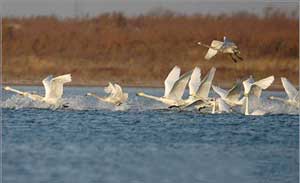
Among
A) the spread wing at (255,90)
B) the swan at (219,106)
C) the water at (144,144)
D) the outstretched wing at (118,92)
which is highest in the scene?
the spread wing at (255,90)

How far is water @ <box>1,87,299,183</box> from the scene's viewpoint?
1476 cm

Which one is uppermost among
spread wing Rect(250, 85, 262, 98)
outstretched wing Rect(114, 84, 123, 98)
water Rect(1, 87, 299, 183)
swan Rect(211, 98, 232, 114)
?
spread wing Rect(250, 85, 262, 98)

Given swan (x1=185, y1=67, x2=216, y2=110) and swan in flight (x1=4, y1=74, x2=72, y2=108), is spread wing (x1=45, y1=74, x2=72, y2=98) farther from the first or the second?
swan (x1=185, y1=67, x2=216, y2=110)

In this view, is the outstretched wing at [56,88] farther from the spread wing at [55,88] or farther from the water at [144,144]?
the water at [144,144]

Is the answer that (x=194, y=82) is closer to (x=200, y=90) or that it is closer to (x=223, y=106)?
(x=200, y=90)

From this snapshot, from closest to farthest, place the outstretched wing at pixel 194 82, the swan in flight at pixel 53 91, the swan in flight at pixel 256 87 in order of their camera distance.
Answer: the swan in flight at pixel 256 87 → the swan in flight at pixel 53 91 → the outstretched wing at pixel 194 82

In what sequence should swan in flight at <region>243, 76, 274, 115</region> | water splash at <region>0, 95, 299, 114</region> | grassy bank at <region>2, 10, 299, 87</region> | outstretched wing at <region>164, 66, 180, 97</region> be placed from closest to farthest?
swan in flight at <region>243, 76, 274, 115</region>, outstretched wing at <region>164, 66, 180, 97</region>, water splash at <region>0, 95, 299, 114</region>, grassy bank at <region>2, 10, 299, 87</region>

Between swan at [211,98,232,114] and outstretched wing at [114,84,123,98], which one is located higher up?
outstretched wing at [114,84,123,98]

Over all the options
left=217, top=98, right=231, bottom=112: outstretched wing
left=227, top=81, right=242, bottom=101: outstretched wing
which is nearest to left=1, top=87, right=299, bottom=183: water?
left=217, top=98, right=231, bottom=112: outstretched wing

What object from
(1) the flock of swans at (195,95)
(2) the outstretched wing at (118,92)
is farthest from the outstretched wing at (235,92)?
(2) the outstretched wing at (118,92)

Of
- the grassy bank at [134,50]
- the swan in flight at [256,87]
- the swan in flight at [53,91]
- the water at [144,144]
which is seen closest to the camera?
the water at [144,144]

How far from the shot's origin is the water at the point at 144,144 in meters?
14.8

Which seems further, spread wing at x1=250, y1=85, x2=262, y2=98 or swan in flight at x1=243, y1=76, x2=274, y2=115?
spread wing at x1=250, y1=85, x2=262, y2=98

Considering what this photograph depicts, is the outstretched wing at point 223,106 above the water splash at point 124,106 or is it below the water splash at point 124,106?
above
